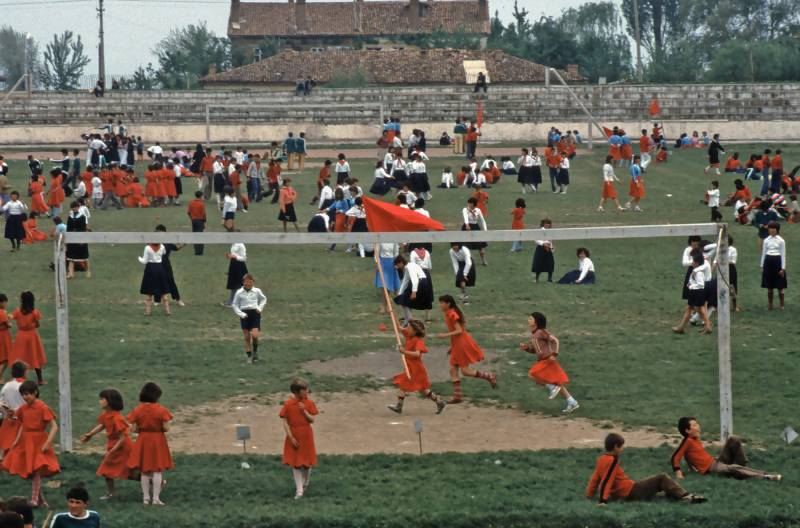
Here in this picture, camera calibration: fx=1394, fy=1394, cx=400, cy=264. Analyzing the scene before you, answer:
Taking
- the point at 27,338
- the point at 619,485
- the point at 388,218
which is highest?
the point at 388,218

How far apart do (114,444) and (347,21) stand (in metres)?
92.0

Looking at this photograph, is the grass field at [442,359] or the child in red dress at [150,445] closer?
the grass field at [442,359]

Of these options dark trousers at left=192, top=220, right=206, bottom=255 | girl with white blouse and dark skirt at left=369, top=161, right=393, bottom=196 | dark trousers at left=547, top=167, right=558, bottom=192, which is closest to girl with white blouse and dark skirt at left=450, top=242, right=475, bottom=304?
dark trousers at left=192, top=220, right=206, bottom=255

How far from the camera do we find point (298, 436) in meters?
14.1

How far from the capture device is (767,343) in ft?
69.5

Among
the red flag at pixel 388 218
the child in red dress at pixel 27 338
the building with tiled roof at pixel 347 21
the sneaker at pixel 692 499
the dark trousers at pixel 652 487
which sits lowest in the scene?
the sneaker at pixel 692 499

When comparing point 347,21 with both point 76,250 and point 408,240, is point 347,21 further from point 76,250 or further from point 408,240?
point 408,240

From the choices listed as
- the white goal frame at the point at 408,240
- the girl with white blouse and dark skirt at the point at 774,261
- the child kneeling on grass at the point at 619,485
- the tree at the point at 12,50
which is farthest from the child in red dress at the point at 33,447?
the tree at the point at 12,50

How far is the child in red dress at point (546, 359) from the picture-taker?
17609 mm

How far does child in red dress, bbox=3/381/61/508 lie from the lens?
541 inches

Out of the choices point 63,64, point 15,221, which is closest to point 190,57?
point 63,64

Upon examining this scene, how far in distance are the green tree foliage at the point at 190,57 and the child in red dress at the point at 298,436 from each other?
251 ft

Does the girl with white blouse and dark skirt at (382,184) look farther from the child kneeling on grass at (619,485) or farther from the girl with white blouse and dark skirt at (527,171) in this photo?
the child kneeling on grass at (619,485)

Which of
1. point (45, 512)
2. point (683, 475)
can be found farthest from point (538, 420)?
point (45, 512)
